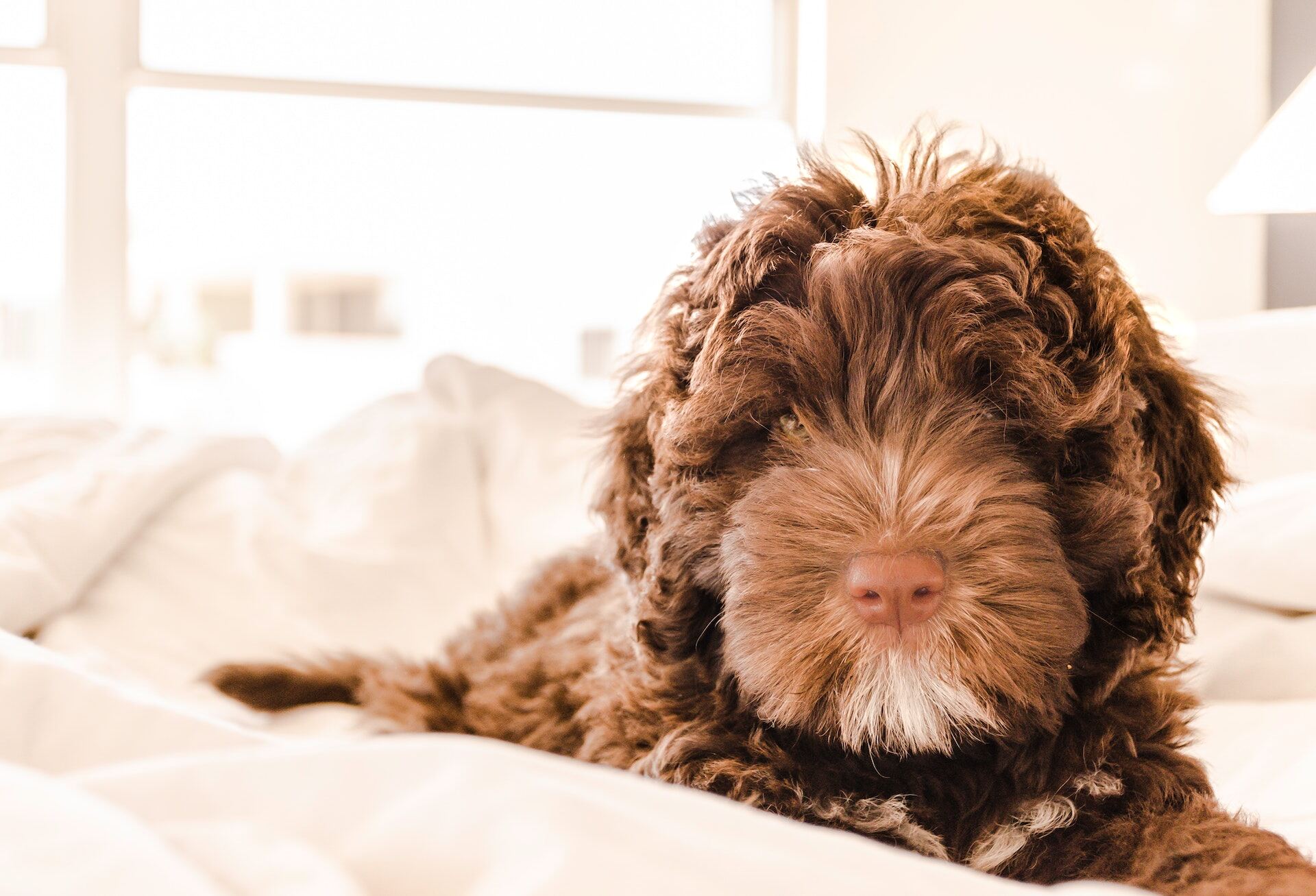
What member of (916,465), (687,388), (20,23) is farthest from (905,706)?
(20,23)

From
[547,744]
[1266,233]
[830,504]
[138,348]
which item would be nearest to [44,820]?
[830,504]

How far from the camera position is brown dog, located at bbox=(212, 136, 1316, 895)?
→ 135 cm

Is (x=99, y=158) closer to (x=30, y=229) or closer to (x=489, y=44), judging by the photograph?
(x=30, y=229)

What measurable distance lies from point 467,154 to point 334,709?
4.22 metres

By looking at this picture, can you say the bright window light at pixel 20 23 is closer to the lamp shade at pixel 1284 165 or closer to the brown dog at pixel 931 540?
the brown dog at pixel 931 540

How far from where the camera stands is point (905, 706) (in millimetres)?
1360

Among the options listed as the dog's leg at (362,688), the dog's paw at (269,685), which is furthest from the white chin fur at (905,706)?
the dog's paw at (269,685)

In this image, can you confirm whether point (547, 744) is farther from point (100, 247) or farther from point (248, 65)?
point (248, 65)

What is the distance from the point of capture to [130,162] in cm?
545

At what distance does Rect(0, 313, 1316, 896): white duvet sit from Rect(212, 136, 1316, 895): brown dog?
16.1 inches

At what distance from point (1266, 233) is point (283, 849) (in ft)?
19.8

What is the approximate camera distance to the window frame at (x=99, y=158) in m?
5.19

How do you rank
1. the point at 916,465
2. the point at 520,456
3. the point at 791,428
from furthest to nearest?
the point at 520,456 < the point at 791,428 < the point at 916,465

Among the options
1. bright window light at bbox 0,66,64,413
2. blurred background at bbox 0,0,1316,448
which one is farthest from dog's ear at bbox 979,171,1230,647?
bright window light at bbox 0,66,64,413
